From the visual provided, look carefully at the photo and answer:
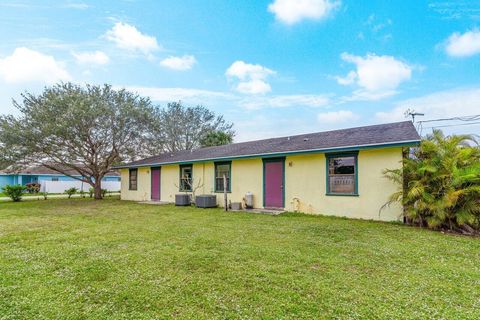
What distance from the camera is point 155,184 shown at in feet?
51.2

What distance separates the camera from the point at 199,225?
23.9ft

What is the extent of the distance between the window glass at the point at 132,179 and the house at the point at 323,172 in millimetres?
5247

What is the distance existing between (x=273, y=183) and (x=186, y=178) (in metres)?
5.33

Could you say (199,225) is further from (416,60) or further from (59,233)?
(416,60)

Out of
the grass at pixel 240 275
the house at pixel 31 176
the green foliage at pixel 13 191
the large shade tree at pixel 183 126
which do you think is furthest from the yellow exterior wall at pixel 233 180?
the house at pixel 31 176

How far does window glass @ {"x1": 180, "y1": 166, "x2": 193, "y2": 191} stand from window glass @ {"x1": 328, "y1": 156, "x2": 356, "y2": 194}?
728 centimetres

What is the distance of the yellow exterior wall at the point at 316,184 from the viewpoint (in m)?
7.87

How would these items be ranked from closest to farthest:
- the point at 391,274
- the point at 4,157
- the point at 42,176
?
the point at 391,274
the point at 4,157
the point at 42,176

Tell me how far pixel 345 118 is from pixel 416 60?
16.9 feet

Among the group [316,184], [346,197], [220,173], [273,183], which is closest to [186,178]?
[220,173]

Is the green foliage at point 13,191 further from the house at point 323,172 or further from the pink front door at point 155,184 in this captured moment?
the house at point 323,172

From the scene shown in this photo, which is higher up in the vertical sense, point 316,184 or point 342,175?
point 342,175

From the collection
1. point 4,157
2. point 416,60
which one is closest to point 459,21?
point 416,60

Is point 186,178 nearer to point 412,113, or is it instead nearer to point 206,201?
point 206,201
